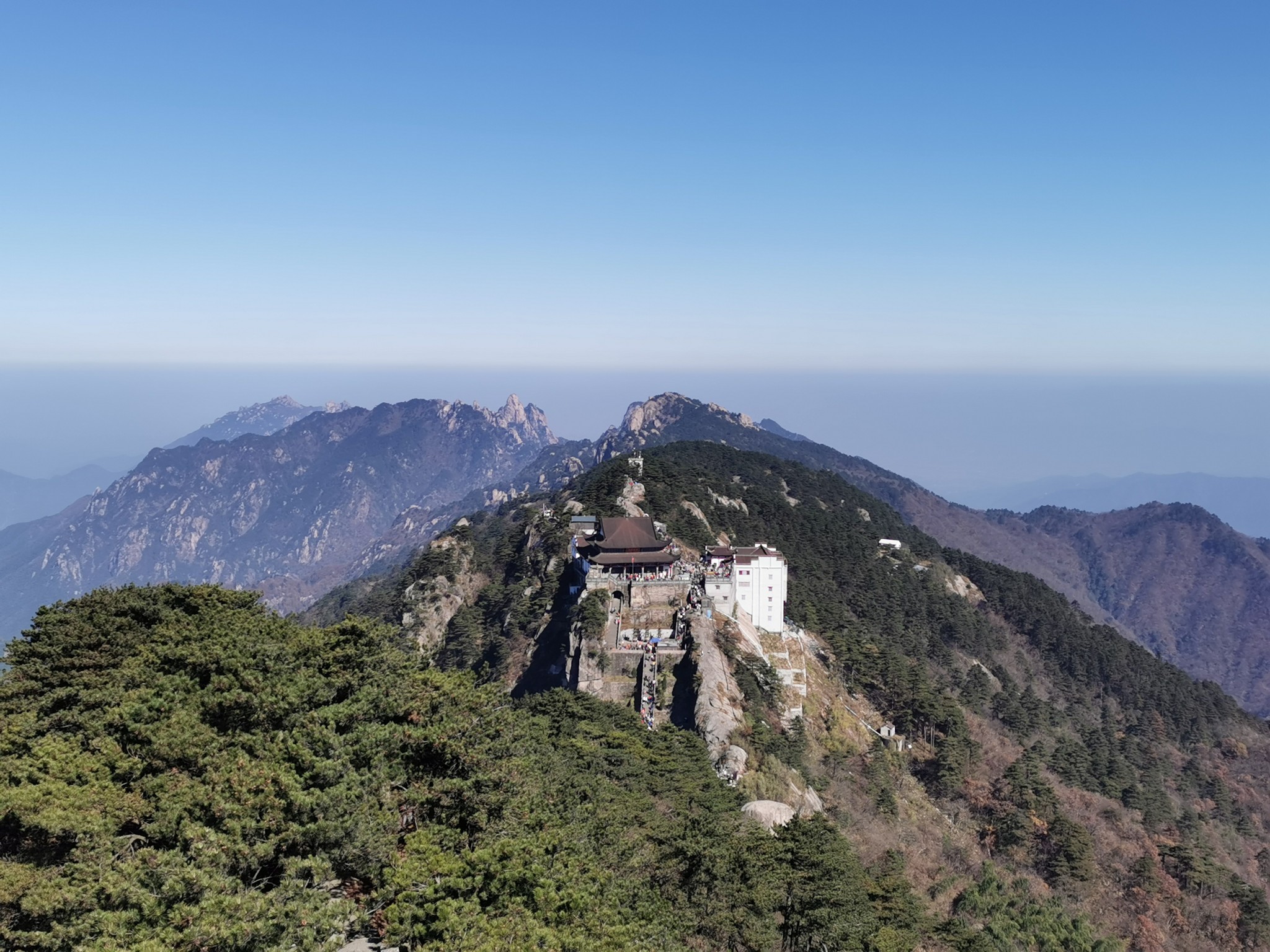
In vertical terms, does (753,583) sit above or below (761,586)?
above

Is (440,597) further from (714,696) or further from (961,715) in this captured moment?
(961,715)

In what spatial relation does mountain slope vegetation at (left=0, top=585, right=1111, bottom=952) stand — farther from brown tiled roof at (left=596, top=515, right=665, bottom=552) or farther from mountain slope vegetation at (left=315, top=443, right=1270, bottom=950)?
brown tiled roof at (left=596, top=515, right=665, bottom=552)

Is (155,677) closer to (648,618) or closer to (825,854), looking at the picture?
(825,854)

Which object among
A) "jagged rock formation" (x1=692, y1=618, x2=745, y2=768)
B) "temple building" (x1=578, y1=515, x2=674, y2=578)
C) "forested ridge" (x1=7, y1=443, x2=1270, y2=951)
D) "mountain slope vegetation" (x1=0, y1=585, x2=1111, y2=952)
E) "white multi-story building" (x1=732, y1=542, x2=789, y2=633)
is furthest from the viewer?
"white multi-story building" (x1=732, y1=542, x2=789, y2=633)

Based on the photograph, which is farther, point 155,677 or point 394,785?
point 155,677

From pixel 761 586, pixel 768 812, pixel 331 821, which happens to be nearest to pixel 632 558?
pixel 761 586

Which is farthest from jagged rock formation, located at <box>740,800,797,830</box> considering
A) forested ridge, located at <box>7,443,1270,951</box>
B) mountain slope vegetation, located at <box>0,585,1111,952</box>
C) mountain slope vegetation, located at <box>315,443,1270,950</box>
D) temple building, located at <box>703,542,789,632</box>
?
temple building, located at <box>703,542,789,632</box>

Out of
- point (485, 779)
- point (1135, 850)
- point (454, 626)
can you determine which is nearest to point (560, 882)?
point (485, 779)
